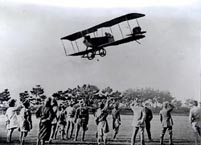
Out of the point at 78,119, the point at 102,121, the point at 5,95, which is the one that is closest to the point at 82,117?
the point at 78,119

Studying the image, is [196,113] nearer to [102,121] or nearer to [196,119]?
[196,119]

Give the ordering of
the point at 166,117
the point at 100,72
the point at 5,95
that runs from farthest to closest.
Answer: the point at 166,117 → the point at 100,72 → the point at 5,95

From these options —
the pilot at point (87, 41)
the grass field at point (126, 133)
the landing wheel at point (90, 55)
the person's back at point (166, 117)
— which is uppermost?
the pilot at point (87, 41)

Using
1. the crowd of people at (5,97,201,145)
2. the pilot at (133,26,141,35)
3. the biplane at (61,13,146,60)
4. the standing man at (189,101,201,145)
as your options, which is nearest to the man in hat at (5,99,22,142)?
the crowd of people at (5,97,201,145)

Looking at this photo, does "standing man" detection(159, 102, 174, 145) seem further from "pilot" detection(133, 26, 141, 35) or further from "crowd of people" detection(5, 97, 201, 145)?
"pilot" detection(133, 26, 141, 35)

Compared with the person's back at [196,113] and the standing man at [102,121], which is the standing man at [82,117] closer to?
the standing man at [102,121]

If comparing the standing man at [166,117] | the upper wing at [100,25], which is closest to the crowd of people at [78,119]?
the standing man at [166,117]

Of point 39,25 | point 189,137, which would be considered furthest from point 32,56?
point 189,137

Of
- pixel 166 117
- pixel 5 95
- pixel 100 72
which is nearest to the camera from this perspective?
pixel 5 95
